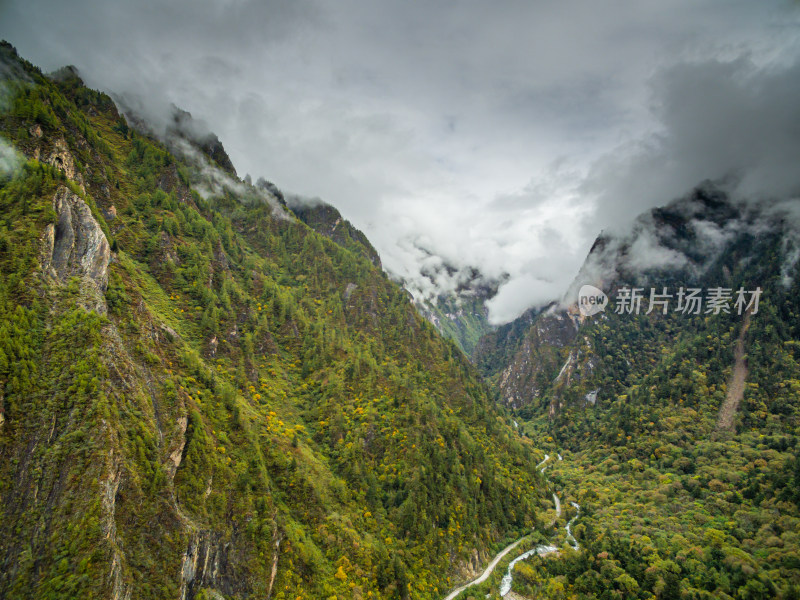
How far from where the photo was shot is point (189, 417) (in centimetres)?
5562

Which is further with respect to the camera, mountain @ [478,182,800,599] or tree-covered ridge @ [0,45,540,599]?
mountain @ [478,182,800,599]

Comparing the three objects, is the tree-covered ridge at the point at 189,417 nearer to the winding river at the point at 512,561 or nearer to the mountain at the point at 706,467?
the winding river at the point at 512,561

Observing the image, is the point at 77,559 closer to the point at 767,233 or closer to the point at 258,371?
the point at 258,371

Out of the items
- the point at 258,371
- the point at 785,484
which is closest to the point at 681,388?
the point at 785,484

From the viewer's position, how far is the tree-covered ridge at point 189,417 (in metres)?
35.8

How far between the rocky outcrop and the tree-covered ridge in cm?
35

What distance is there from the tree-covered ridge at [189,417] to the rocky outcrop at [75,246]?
0.35m

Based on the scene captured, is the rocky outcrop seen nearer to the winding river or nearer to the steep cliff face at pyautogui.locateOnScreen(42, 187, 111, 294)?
the steep cliff face at pyautogui.locateOnScreen(42, 187, 111, 294)

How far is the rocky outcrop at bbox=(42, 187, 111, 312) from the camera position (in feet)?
156

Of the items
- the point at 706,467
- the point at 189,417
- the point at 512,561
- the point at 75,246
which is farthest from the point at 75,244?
the point at 706,467

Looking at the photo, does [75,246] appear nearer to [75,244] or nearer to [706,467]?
[75,244]

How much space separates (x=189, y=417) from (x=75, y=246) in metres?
31.2

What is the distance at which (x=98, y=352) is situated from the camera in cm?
Result: 4322

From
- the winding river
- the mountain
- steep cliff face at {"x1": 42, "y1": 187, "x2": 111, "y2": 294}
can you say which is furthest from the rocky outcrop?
the mountain
